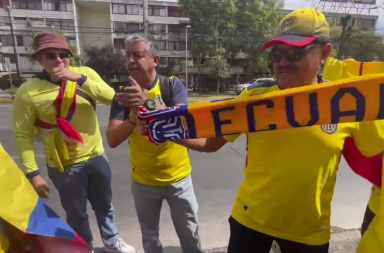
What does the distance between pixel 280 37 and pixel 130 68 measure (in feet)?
3.31

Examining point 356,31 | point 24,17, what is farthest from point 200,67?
point 24,17

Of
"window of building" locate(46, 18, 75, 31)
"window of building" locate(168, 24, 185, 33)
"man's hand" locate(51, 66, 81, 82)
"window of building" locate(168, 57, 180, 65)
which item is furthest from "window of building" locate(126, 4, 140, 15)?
"man's hand" locate(51, 66, 81, 82)

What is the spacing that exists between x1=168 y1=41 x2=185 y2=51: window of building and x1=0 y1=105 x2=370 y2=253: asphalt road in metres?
31.5

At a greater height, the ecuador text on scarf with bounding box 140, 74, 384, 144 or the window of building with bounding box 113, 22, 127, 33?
the window of building with bounding box 113, 22, 127, 33

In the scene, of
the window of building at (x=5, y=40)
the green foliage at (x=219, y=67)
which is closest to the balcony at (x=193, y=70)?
the green foliage at (x=219, y=67)

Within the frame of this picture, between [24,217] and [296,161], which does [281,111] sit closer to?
[296,161]

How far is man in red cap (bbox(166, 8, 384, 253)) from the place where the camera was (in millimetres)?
1401

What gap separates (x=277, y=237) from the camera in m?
1.52

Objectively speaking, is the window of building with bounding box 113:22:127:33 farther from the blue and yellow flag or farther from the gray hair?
the blue and yellow flag

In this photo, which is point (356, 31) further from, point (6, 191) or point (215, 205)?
point (6, 191)

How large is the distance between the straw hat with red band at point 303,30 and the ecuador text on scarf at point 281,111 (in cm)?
28

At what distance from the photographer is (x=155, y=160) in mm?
2127

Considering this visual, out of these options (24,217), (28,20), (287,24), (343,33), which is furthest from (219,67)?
(24,217)

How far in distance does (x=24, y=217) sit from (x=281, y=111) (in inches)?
43.0
